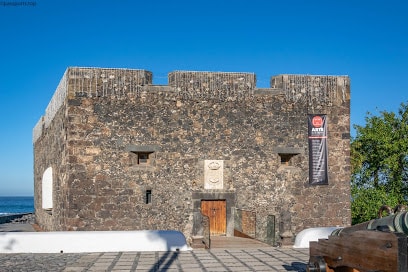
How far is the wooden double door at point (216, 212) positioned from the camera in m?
15.4

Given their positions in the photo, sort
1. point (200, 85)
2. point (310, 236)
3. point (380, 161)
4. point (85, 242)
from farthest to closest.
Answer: point (380, 161) → point (200, 85) → point (310, 236) → point (85, 242)

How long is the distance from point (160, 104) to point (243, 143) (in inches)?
104

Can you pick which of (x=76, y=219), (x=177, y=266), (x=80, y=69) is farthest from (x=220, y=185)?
(x=177, y=266)

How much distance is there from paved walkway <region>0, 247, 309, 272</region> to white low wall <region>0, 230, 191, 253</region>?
0.95 feet

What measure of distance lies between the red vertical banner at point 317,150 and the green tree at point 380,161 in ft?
23.6

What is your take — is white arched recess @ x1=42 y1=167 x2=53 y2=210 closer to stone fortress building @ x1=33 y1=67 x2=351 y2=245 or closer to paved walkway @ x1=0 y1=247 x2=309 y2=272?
stone fortress building @ x1=33 y1=67 x2=351 y2=245

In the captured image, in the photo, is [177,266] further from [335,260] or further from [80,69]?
[80,69]

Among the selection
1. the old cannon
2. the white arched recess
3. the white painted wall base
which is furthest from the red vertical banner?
the white arched recess

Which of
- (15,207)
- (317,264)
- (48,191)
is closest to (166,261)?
(317,264)

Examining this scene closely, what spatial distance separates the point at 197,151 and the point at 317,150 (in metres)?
3.58

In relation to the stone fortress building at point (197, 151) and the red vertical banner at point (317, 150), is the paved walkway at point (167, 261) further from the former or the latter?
the red vertical banner at point (317, 150)

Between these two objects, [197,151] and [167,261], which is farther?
[197,151]

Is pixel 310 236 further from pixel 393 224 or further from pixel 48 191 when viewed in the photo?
pixel 48 191

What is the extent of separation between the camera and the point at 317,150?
15898 millimetres
